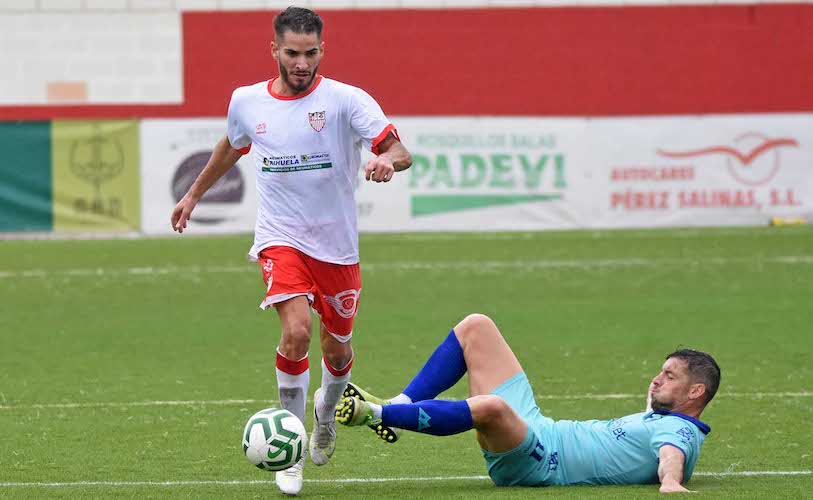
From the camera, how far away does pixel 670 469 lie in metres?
6.16

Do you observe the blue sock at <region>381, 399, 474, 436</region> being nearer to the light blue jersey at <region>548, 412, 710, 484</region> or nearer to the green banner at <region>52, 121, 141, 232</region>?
the light blue jersey at <region>548, 412, 710, 484</region>

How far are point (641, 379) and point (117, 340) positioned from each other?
493 centimetres

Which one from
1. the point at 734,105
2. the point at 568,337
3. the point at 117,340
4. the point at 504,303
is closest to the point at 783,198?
the point at 734,105

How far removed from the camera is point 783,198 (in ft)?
80.7

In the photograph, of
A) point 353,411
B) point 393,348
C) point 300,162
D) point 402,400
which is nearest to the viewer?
point 353,411

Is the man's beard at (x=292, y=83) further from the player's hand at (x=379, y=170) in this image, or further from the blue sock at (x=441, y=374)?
the blue sock at (x=441, y=374)

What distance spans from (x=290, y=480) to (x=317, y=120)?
185 centimetres

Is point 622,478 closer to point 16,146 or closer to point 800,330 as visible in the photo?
point 800,330

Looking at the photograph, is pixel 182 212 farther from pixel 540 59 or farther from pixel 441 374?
pixel 540 59

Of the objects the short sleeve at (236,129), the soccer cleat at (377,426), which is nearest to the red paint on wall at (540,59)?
the short sleeve at (236,129)

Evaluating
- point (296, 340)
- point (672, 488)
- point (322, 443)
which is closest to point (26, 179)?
point (322, 443)

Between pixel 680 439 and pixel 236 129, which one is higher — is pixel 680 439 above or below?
below

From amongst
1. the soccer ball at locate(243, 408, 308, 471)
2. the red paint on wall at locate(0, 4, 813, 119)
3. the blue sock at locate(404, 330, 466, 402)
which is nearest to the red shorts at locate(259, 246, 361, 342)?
the blue sock at locate(404, 330, 466, 402)

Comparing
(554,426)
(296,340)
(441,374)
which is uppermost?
(296,340)
